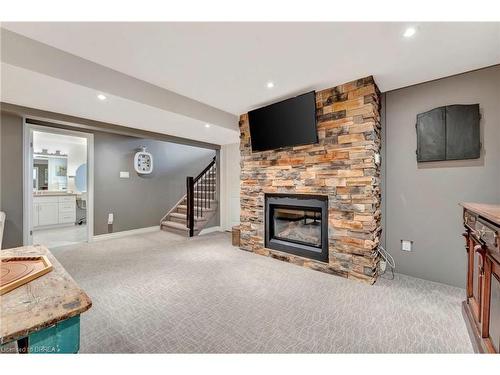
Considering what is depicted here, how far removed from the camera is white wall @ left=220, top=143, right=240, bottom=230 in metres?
5.09

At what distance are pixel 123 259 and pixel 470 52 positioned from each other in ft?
14.8

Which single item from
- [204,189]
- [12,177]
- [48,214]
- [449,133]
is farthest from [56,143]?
[449,133]

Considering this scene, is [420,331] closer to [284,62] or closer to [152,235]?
[284,62]

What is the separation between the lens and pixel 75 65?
6.83 ft

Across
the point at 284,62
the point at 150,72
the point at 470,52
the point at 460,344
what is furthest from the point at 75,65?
the point at 460,344

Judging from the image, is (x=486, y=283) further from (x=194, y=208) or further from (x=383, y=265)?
(x=194, y=208)

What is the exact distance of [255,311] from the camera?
189 cm

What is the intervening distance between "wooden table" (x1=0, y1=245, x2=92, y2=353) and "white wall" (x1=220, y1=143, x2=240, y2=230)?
4.24m

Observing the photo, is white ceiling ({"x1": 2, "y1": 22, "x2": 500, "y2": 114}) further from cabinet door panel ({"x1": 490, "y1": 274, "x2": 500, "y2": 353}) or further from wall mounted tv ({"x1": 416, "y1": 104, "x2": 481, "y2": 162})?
cabinet door panel ({"x1": 490, "y1": 274, "x2": 500, "y2": 353})

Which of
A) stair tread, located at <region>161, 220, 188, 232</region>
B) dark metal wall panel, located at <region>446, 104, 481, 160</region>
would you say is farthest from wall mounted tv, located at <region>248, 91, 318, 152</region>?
stair tread, located at <region>161, 220, 188, 232</region>

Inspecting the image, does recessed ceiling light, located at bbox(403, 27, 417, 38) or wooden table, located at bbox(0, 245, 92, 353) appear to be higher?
recessed ceiling light, located at bbox(403, 27, 417, 38)

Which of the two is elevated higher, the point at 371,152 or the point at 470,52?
the point at 470,52

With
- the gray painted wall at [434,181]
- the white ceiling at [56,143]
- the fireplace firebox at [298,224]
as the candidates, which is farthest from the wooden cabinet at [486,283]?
the white ceiling at [56,143]

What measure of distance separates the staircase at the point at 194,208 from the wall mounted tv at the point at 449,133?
3.90 meters
